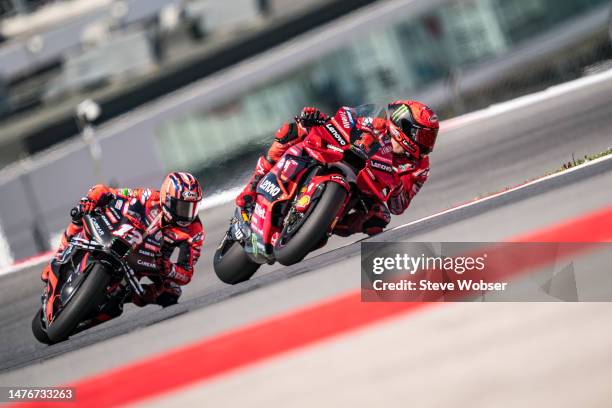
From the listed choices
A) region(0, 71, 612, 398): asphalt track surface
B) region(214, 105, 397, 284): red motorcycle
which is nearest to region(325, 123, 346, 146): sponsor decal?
region(214, 105, 397, 284): red motorcycle

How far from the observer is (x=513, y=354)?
4.37 metres

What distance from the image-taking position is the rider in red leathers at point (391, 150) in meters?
7.04

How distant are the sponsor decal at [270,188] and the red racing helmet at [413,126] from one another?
1.08 m

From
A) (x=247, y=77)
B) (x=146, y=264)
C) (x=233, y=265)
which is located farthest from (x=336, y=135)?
(x=247, y=77)

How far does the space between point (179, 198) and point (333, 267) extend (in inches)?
58.9

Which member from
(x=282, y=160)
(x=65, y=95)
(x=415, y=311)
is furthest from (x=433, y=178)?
(x=65, y=95)

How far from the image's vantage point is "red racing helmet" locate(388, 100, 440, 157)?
23.1 ft

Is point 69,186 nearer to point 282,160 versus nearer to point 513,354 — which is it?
point 282,160

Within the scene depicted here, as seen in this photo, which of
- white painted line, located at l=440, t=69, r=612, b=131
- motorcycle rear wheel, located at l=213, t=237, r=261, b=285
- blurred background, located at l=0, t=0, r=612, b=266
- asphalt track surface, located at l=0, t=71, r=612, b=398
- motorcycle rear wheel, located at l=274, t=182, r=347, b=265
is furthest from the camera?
blurred background, located at l=0, t=0, r=612, b=266

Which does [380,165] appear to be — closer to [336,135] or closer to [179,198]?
[336,135]

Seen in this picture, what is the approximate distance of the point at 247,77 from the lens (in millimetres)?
19406

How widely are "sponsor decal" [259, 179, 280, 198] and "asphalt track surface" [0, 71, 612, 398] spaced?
0.68 m

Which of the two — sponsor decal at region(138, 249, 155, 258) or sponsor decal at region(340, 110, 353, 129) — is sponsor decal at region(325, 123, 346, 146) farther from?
sponsor decal at region(138, 249, 155, 258)

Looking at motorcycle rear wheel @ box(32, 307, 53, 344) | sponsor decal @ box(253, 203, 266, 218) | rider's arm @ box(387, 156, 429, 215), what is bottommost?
motorcycle rear wheel @ box(32, 307, 53, 344)
